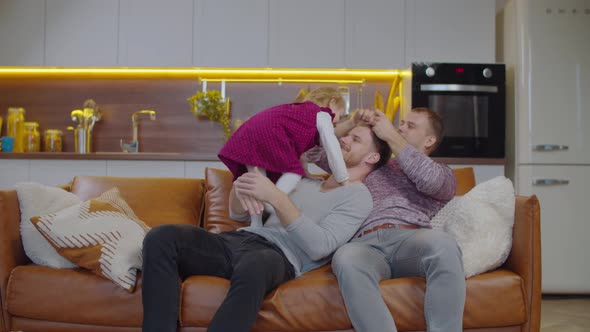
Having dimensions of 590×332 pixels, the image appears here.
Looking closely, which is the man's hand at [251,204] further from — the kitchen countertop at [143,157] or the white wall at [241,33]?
the white wall at [241,33]

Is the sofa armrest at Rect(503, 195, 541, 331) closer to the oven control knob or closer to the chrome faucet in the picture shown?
the oven control knob

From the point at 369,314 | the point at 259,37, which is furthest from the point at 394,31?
the point at 369,314

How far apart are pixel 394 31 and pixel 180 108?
1696 millimetres

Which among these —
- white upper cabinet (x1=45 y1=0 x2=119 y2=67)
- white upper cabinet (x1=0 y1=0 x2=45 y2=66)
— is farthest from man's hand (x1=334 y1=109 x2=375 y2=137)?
white upper cabinet (x1=0 y1=0 x2=45 y2=66)

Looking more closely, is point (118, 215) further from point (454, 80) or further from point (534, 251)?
point (454, 80)

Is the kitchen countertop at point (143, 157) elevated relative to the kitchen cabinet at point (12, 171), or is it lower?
elevated

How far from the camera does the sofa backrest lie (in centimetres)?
238

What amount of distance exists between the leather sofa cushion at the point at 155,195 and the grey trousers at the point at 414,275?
0.86 m

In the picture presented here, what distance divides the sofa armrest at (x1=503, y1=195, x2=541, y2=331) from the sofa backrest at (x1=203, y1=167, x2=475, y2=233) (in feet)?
1.73

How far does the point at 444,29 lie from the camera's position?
3979 mm

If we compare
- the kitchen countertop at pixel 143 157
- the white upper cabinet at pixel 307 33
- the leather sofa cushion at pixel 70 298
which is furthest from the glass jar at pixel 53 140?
the leather sofa cushion at pixel 70 298

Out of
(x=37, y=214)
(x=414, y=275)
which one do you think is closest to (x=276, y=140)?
(x=414, y=275)

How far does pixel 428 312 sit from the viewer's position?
67.7 inches

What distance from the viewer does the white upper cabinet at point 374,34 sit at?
398cm
